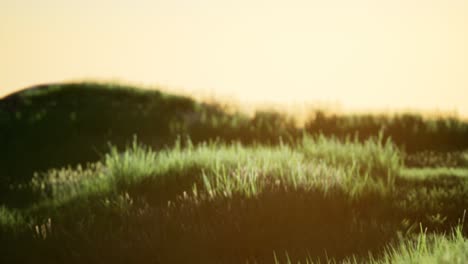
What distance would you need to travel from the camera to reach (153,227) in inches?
192

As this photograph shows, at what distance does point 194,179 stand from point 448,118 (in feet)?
23.3

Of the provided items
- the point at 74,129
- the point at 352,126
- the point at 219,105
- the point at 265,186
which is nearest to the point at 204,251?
the point at 265,186

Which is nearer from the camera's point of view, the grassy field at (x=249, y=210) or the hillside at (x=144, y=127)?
the grassy field at (x=249, y=210)

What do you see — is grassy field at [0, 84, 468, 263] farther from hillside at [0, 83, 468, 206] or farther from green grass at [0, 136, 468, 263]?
hillside at [0, 83, 468, 206]

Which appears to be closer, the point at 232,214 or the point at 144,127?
the point at 232,214

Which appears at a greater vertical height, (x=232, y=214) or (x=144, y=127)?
(x=232, y=214)

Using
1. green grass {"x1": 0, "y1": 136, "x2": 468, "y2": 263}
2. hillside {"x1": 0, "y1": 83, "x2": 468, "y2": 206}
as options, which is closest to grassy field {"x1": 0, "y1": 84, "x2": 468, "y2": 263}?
green grass {"x1": 0, "y1": 136, "x2": 468, "y2": 263}

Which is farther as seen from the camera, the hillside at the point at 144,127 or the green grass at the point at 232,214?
the hillside at the point at 144,127

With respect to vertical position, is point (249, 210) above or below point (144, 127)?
above

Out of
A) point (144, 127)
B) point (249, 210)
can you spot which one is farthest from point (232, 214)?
point (144, 127)

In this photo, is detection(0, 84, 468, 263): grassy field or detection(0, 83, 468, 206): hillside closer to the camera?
detection(0, 84, 468, 263): grassy field

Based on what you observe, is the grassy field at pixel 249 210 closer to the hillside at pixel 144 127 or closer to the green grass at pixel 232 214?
the green grass at pixel 232 214

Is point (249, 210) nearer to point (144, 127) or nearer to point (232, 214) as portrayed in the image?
point (232, 214)

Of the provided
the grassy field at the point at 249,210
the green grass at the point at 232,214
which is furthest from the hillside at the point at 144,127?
the green grass at the point at 232,214
